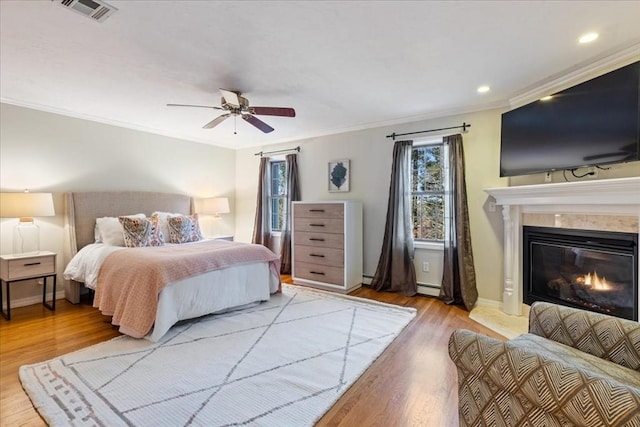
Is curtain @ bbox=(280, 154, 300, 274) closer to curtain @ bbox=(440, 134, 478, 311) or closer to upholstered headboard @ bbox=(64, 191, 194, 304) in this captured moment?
upholstered headboard @ bbox=(64, 191, 194, 304)

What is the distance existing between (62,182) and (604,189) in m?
5.77

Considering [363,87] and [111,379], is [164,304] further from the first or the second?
[363,87]

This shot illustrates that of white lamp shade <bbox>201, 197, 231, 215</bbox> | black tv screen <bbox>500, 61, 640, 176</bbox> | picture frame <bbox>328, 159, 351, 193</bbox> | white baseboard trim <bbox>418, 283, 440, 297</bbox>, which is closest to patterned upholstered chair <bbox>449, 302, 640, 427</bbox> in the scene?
black tv screen <bbox>500, 61, 640, 176</bbox>

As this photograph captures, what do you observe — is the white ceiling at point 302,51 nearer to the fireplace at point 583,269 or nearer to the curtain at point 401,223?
the curtain at point 401,223

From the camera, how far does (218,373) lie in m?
2.16

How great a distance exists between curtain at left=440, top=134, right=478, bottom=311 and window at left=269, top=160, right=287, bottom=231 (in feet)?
9.65

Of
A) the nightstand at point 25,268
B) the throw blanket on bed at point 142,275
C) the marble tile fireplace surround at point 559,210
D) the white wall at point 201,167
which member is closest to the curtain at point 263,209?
the white wall at point 201,167

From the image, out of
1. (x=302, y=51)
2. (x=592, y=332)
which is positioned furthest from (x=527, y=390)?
(x=302, y=51)

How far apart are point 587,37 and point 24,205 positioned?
5421mm

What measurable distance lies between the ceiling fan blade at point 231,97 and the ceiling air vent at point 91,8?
3.19 feet

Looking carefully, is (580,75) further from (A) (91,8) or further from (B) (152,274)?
(B) (152,274)

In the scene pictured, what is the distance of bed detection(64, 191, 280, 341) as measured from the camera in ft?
8.84

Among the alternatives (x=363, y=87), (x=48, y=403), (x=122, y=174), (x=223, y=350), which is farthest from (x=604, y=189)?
(x=122, y=174)

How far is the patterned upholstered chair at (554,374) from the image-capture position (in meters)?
0.89
